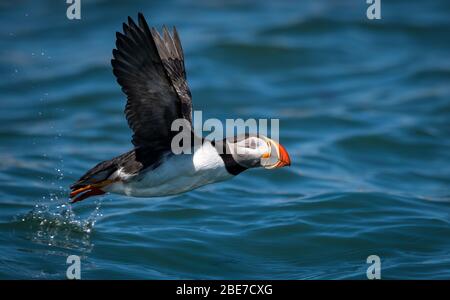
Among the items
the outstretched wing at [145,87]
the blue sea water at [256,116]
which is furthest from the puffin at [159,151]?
the blue sea water at [256,116]

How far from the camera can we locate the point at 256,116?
14.4 metres

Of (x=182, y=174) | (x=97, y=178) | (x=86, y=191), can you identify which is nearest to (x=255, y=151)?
(x=182, y=174)

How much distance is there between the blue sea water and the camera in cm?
825

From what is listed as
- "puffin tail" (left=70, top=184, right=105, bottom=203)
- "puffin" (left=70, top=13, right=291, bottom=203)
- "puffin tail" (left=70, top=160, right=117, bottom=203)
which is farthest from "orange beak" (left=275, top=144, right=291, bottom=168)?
"puffin tail" (left=70, top=184, right=105, bottom=203)

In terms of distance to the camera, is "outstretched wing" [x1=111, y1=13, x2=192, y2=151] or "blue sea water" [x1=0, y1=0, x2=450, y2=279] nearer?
"outstretched wing" [x1=111, y1=13, x2=192, y2=151]

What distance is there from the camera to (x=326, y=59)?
699 inches

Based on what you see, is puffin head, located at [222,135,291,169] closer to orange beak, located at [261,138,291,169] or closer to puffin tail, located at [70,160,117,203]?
orange beak, located at [261,138,291,169]

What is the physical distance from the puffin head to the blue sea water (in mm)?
1243

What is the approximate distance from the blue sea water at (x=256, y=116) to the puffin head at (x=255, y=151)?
1.24 meters

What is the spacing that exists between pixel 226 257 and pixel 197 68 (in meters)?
9.29

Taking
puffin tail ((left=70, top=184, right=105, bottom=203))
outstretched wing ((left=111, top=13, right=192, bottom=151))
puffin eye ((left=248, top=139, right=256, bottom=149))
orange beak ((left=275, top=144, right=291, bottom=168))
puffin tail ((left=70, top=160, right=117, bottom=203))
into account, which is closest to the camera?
outstretched wing ((left=111, top=13, right=192, bottom=151))

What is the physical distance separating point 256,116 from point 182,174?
24.0 feet

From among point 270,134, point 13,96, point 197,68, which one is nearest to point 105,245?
point 270,134
